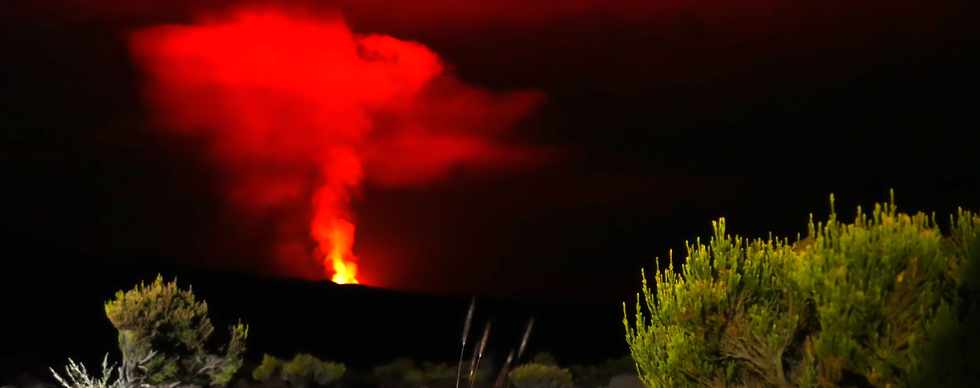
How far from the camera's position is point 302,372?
2658 cm

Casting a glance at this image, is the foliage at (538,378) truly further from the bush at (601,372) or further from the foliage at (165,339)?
the foliage at (165,339)

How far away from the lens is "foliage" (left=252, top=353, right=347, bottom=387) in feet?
87.0

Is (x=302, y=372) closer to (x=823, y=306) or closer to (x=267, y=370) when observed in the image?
(x=267, y=370)

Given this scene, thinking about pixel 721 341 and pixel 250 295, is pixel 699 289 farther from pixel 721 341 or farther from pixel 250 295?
pixel 250 295

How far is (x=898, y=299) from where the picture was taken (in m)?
10.9

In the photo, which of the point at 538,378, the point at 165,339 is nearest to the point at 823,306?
the point at 165,339

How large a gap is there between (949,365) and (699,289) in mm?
2478

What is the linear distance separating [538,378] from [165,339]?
8.10m

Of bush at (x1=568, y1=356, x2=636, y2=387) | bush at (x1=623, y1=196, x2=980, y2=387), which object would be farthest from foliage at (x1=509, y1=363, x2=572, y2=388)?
bush at (x1=623, y1=196, x2=980, y2=387)

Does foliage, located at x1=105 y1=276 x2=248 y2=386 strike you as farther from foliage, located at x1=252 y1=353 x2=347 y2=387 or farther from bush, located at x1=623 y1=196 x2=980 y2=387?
bush, located at x1=623 y1=196 x2=980 y2=387

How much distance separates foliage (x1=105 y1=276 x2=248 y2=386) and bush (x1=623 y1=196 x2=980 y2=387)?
34.4 feet

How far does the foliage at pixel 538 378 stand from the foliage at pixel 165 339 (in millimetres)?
6273

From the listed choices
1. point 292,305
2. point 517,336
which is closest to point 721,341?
point 517,336

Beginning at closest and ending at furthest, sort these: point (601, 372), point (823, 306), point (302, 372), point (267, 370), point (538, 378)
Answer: point (823, 306) → point (538, 378) → point (302, 372) → point (267, 370) → point (601, 372)
